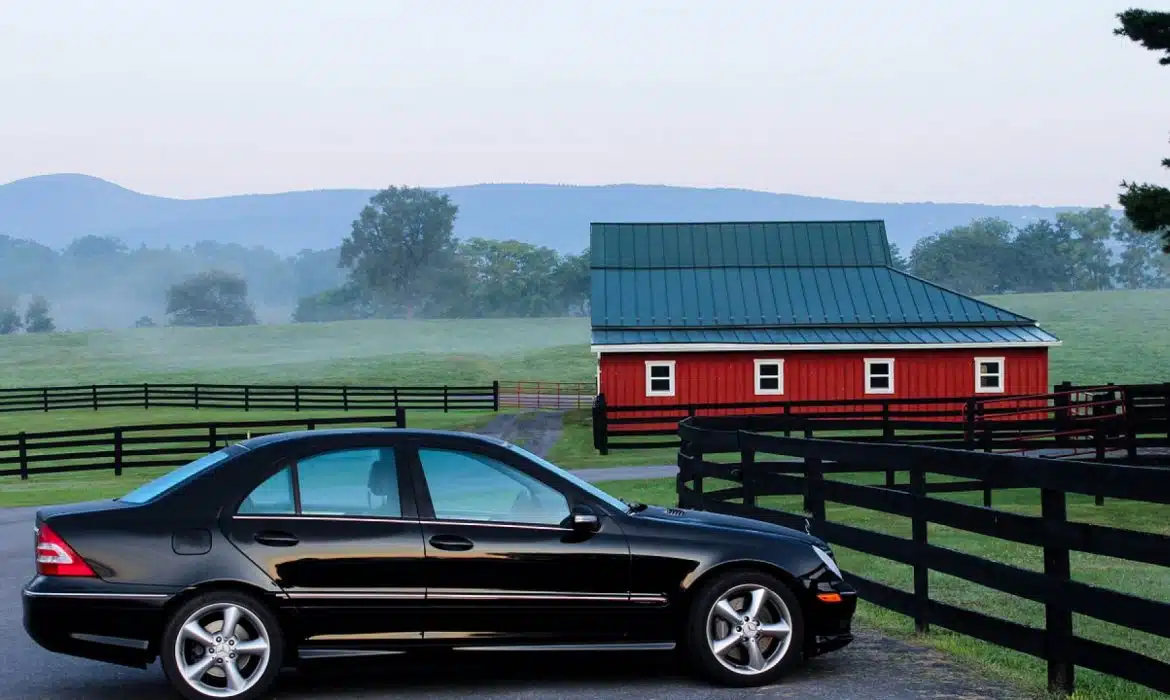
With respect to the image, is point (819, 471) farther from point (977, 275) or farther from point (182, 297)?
point (182, 297)

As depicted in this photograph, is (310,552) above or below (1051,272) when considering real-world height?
below

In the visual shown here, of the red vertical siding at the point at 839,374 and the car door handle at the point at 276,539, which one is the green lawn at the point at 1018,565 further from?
the red vertical siding at the point at 839,374

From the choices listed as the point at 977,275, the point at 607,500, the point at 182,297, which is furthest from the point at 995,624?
the point at 182,297

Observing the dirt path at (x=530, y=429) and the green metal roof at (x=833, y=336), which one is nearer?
the dirt path at (x=530, y=429)

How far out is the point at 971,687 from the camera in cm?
798

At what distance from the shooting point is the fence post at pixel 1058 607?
7.58 meters

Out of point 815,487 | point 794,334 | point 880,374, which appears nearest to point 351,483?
point 815,487

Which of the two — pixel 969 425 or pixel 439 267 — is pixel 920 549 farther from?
pixel 439 267

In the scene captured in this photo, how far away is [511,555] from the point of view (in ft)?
26.6

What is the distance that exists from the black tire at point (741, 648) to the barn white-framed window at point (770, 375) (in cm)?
3535

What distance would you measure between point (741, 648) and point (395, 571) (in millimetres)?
1931

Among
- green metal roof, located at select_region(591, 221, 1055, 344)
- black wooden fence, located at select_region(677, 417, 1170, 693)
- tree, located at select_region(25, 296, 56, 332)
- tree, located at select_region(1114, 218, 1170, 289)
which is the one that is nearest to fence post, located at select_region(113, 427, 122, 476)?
green metal roof, located at select_region(591, 221, 1055, 344)

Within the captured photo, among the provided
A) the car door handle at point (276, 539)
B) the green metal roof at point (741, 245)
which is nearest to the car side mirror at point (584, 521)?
the car door handle at point (276, 539)

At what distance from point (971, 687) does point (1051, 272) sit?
489 feet
